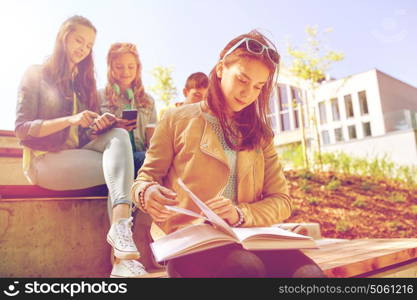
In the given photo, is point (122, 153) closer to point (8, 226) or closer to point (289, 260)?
point (8, 226)

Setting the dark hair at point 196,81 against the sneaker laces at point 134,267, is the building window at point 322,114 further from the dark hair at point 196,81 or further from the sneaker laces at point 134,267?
the sneaker laces at point 134,267

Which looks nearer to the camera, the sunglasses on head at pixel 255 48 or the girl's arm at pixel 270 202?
the girl's arm at pixel 270 202

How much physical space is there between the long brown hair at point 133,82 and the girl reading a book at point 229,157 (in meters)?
1.13

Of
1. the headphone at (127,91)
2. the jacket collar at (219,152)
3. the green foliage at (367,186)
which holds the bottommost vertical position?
the green foliage at (367,186)

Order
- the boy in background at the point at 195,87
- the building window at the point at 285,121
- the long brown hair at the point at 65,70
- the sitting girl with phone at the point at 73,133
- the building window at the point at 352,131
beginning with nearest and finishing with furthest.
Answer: the sitting girl with phone at the point at 73,133 < the long brown hair at the point at 65,70 < the boy in background at the point at 195,87 < the building window at the point at 352,131 < the building window at the point at 285,121

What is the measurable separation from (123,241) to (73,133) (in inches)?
31.1

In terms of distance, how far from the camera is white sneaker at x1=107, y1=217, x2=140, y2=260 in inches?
58.4

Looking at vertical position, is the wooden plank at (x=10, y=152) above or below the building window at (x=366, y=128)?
below

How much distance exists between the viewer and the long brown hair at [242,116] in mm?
1328

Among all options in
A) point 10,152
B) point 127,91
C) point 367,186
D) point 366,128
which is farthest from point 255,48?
point 366,128

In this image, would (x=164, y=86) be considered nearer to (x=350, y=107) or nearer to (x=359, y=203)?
(x=359, y=203)

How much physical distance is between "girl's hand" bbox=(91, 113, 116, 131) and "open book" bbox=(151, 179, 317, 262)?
1.10m

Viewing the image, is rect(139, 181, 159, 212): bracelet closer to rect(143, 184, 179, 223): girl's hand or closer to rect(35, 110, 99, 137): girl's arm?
rect(143, 184, 179, 223): girl's hand

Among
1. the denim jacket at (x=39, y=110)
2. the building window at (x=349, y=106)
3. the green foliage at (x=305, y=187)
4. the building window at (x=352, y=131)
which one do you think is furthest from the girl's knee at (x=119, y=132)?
the building window at (x=349, y=106)
